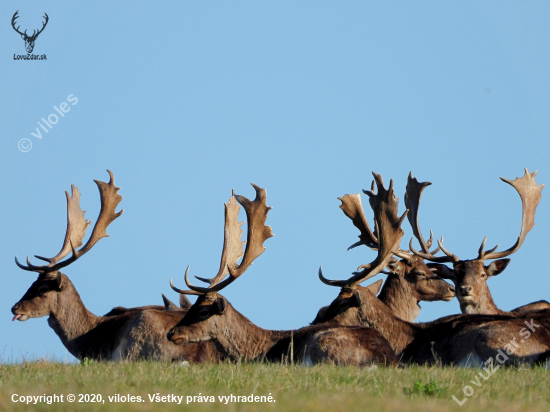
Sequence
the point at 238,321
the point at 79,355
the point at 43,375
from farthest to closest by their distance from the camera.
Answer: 1. the point at 79,355
2. the point at 238,321
3. the point at 43,375

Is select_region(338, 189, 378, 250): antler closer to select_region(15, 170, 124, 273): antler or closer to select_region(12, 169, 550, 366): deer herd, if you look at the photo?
select_region(12, 169, 550, 366): deer herd

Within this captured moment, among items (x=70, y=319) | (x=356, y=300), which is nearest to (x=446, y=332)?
(x=356, y=300)

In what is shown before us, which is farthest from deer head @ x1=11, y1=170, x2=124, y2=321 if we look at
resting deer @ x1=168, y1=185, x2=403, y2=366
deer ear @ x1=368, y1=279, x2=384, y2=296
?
deer ear @ x1=368, y1=279, x2=384, y2=296

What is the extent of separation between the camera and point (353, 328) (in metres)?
10.6

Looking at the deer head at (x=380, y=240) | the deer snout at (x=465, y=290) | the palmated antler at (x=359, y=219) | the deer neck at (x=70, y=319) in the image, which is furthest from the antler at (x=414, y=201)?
the deer neck at (x=70, y=319)

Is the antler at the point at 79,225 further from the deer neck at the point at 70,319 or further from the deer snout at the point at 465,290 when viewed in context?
the deer snout at the point at 465,290

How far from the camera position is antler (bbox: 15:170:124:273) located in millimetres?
14117

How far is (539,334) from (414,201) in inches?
204

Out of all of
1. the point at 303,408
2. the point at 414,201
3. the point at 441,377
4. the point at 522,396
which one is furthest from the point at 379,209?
the point at 303,408

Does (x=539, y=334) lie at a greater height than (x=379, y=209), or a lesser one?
lesser

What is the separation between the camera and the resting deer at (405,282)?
14500 mm

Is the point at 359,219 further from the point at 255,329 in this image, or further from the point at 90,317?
the point at 90,317

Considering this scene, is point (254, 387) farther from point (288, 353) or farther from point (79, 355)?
point (79, 355)

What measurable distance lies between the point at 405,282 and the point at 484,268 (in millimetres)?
1343
